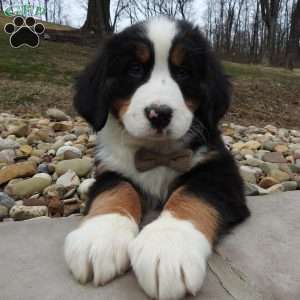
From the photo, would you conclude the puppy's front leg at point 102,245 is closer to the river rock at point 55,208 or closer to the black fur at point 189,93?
the black fur at point 189,93

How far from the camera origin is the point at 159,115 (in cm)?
252

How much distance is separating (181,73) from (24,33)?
1217cm

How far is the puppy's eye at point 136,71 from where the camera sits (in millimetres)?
2895

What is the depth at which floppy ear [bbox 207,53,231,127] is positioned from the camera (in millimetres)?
3096

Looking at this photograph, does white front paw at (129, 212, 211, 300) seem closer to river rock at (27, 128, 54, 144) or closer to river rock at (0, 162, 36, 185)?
river rock at (0, 162, 36, 185)

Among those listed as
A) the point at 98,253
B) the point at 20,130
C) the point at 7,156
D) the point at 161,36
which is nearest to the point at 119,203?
the point at 98,253

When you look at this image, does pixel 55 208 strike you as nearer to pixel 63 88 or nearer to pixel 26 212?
pixel 26 212

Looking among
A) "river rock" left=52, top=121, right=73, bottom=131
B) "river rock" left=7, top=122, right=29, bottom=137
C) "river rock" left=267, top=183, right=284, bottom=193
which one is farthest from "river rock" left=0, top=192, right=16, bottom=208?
"river rock" left=52, top=121, right=73, bottom=131

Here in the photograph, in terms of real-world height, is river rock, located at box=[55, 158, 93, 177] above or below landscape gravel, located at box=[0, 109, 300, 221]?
above

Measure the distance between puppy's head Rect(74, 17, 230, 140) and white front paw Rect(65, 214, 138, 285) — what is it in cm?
64

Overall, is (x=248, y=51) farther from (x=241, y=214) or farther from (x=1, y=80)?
(x=241, y=214)

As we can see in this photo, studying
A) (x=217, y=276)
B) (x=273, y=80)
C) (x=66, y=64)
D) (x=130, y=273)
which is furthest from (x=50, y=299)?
(x=273, y=80)

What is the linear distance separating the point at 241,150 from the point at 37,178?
9.13 feet

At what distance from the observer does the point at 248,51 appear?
5403 centimetres
